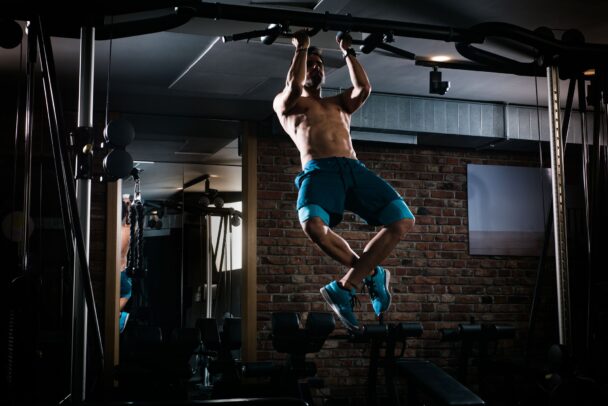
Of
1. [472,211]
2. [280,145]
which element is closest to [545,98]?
[472,211]

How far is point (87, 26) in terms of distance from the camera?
3.74 meters

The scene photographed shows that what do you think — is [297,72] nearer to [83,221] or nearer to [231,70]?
[83,221]

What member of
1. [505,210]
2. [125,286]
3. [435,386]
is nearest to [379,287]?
[435,386]

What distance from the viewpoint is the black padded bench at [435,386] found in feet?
13.9

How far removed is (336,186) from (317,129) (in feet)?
1.11

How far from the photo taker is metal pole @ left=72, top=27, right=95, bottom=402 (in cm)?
360

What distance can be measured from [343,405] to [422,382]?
2.45 m

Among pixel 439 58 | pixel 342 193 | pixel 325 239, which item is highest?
pixel 439 58

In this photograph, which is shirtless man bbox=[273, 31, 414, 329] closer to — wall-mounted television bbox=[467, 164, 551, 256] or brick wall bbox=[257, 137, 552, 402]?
brick wall bbox=[257, 137, 552, 402]

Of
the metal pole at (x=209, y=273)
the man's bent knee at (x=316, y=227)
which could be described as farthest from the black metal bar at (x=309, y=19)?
the metal pole at (x=209, y=273)

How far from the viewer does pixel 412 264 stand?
7.61 meters

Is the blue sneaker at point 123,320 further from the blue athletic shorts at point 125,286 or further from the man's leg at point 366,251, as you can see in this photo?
the man's leg at point 366,251

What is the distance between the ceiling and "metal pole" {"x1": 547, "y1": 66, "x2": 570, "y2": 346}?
3.19 ft

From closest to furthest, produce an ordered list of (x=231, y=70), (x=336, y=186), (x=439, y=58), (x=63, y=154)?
(x=63, y=154) < (x=336, y=186) < (x=231, y=70) < (x=439, y=58)
